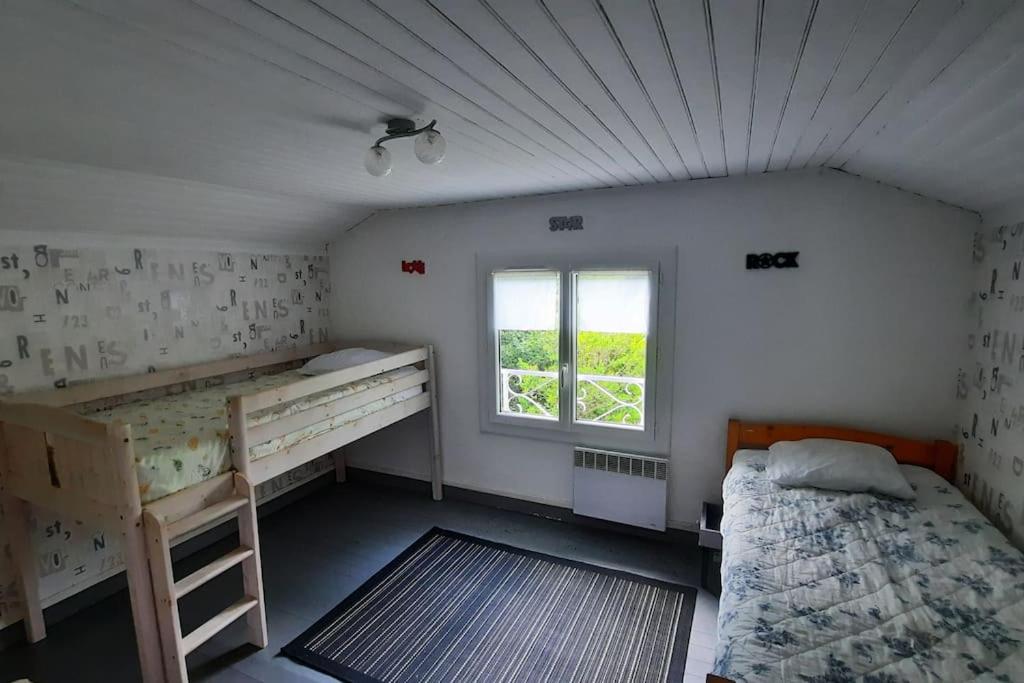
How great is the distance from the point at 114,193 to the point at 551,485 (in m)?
2.89

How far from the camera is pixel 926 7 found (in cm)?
89

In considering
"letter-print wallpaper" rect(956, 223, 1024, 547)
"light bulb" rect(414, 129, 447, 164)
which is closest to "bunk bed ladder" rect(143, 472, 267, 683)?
"light bulb" rect(414, 129, 447, 164)

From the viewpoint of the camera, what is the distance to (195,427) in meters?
2.26

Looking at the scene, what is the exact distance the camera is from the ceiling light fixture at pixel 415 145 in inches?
58.2

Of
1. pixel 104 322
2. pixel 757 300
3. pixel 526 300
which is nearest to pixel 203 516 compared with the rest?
pixel 104 322

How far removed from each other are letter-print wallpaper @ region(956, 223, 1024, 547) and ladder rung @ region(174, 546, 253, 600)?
313cm

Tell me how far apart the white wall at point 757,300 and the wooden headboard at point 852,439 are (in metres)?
0.08

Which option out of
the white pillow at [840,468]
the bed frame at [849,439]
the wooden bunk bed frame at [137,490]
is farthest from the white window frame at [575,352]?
the wooden bunk bed frame at [137,490]

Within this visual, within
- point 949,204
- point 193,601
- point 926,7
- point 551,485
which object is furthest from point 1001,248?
point 193,601

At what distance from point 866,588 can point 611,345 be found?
1.78 m

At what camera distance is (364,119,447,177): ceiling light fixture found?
4.85 ft

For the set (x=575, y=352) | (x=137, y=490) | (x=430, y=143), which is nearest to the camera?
A: (x=430, y=143)

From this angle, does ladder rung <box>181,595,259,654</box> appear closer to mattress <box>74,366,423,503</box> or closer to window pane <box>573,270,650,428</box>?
mattress <box>74,366,423,503</box>

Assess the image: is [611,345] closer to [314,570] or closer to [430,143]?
[430,143]
